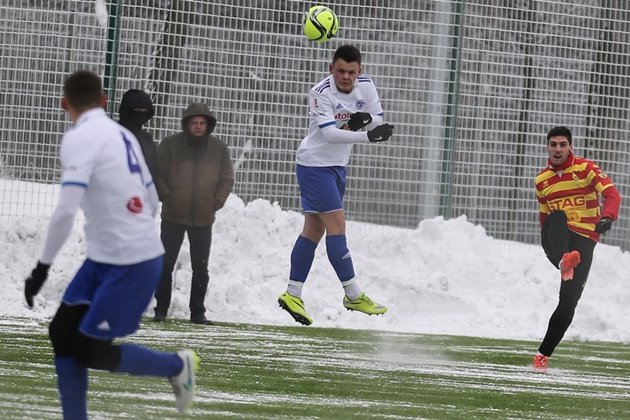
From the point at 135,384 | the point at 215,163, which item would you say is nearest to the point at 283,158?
the point at 215,163

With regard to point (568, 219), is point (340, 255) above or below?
below

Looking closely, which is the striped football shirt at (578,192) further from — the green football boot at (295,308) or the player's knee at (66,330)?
the player's knee at (66,330)

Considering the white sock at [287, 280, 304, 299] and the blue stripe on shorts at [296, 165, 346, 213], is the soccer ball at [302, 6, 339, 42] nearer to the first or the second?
the blue stripe on shorts at [296, 165, 346, 213]

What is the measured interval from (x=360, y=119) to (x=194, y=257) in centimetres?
367

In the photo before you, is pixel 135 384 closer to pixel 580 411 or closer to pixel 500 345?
pixel 580 411

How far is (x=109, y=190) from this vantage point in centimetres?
663

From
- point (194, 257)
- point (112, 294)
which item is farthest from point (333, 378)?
point (194, 257)

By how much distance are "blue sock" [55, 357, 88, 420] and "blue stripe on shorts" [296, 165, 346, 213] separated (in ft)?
17.2

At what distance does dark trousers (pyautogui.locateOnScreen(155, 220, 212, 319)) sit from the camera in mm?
14508

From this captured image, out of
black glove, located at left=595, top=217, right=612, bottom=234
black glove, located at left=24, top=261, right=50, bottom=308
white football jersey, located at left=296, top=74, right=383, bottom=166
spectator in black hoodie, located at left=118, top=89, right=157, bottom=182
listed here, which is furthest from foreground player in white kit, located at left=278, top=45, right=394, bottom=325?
black glove, located at left=24, top=261, right=50, bottom=308

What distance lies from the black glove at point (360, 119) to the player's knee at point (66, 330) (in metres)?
5.21

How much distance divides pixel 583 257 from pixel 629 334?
451 centimetres

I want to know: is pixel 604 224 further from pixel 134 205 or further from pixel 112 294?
pixel 112 294

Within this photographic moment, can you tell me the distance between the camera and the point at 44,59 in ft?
55.1
